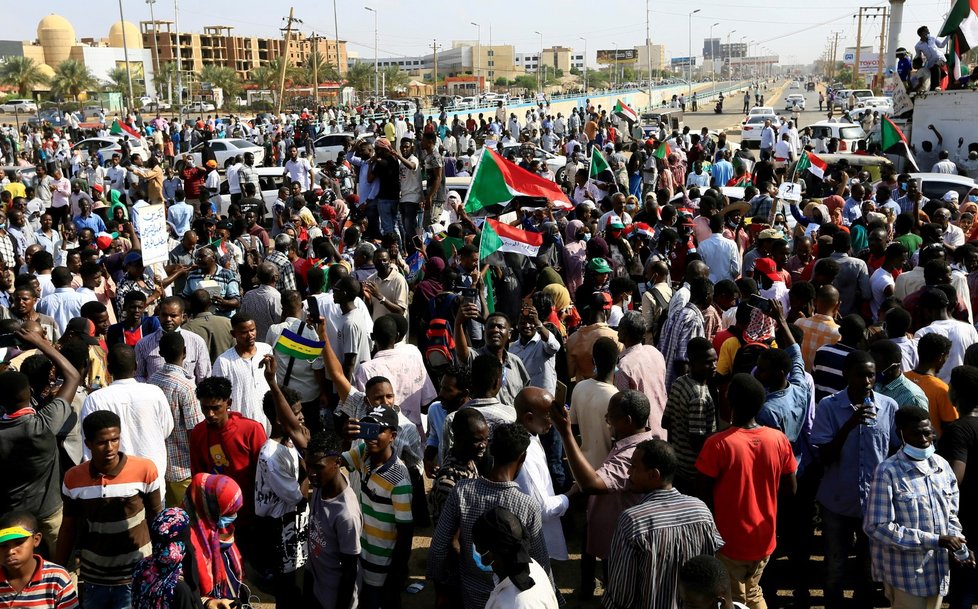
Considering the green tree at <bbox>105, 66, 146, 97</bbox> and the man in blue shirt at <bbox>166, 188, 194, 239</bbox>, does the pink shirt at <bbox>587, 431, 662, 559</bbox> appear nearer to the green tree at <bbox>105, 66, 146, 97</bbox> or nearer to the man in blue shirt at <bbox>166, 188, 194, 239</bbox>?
the man in blue shirt at <bbox>166, 188, 194, 239</bbox>

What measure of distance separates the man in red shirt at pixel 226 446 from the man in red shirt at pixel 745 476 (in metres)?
2.39

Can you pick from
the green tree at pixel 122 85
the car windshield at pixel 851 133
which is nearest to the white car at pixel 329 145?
the car windshield at pixel 851 133

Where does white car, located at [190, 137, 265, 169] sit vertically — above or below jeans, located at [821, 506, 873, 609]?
above

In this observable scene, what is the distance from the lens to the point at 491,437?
4223 mm

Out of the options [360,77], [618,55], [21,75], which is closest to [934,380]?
[360,77]

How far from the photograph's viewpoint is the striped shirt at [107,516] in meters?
4.24

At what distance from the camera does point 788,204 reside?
1156 cm

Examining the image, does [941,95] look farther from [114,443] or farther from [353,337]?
Answer: [114,443]

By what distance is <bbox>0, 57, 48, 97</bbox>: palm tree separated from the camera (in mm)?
69875

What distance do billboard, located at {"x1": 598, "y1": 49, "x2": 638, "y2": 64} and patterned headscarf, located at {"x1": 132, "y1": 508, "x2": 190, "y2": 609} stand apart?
450 ft

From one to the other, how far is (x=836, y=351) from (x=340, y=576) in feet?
10.8

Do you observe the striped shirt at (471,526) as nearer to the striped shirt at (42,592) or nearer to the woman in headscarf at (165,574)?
the woman in headscarf at (165,574)

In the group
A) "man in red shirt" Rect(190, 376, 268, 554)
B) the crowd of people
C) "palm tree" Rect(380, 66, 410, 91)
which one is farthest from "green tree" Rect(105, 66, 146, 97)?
"man in red shirt" Rect(190, 376, 268, 554)

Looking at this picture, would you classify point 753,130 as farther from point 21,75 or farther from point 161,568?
point 21,75
